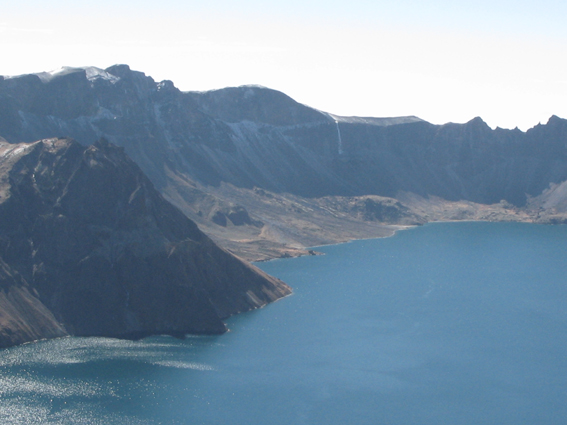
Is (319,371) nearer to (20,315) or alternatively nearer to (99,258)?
(99,258)

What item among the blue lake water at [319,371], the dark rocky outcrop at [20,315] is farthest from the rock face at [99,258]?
the blue lake water at [319,371]

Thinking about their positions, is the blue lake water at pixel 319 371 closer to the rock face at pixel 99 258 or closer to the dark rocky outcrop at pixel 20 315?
the dark rocky outcrop at pixel 20 315

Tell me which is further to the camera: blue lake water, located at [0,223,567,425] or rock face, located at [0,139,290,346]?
rock face, located at [0,139,290,346]

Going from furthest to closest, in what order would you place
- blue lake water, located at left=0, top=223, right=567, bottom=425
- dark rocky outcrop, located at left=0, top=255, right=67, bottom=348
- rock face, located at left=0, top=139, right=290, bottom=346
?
rock face, located at left=0, top=139, right=290, bottom=346 → dark rocky outcrop, located at left=0, top=255, right=67, bottom=348 → blue lake water, located at left=0, top=223, right=567, bottom=425

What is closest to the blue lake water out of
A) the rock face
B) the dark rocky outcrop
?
the dark rocky outcrop

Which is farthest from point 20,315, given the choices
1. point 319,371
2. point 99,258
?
point 319,371

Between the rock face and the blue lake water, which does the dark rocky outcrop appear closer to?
the rock face
